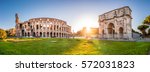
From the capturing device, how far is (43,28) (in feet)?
16.4

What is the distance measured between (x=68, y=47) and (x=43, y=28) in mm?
565

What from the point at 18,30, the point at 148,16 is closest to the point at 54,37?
the point at 18,30

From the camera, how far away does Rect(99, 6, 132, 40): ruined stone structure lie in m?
4.95

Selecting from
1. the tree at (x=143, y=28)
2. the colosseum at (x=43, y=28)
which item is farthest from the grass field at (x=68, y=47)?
the tree at (x=143, y=28)

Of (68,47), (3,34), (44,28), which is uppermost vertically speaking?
(44,28)

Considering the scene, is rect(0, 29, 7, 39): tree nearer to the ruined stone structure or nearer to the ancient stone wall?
the ancient stone wall

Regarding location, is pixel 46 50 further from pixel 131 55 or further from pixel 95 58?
pixel 131 55

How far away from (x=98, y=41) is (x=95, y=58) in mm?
404

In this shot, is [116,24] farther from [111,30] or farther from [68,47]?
[68,47]

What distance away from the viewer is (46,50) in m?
4.99

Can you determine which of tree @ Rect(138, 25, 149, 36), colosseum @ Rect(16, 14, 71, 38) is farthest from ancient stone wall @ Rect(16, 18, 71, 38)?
tree @ Rect(138, 25, 149, 36)

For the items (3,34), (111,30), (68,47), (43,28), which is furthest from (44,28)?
(111,30)

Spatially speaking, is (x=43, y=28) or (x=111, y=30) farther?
(x=111, y=30)

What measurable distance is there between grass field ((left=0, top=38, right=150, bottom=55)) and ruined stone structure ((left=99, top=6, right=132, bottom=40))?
162 millimetres
